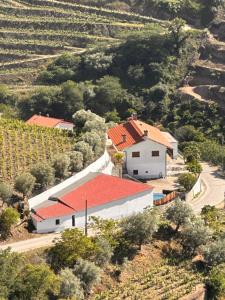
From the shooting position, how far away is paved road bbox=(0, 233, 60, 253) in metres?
38.1

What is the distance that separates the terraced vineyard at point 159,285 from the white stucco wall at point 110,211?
20.0 feet

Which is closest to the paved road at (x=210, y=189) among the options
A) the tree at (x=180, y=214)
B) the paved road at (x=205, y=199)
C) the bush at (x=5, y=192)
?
the paved road at (x=205, y=199)

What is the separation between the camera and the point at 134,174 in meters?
55.1

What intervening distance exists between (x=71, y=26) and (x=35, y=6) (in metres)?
9.97

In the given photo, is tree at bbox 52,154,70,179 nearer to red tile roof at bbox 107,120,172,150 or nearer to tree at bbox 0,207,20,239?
tree at bbox 0,207,20,239

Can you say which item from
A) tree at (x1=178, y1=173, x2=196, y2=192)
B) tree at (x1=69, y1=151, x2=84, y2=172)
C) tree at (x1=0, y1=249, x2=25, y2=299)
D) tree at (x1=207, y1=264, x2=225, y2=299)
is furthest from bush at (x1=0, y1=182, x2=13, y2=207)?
tree at (x1=178, y1=173, x2=196, y2=192)

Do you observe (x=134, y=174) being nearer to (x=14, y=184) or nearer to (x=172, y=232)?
(x=172, y=232)

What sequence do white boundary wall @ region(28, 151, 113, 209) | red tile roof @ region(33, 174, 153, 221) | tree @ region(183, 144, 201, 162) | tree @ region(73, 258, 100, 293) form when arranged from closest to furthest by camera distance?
tree @ region(73, 258, 100, 293), red tile roof @ region(33, 174, 153, 221), white boundary wall @ region(28, 151, 113, 209), tree @ region(183, 144, 201, 162)

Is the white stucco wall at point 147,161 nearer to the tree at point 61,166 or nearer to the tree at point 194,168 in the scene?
the tree at point 194,168

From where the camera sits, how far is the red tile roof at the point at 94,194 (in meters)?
41.8

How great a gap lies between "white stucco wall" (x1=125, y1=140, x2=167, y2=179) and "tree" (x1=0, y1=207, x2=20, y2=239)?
17779mm

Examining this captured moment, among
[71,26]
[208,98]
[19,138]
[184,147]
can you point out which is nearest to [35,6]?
[71,26]

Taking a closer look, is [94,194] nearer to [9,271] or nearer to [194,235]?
[194,235]

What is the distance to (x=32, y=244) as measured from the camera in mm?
38875
